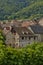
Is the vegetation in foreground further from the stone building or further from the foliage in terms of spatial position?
the stone building

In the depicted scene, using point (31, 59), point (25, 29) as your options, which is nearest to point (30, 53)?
point (31, 59)

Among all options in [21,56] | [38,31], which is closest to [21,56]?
[21,56]

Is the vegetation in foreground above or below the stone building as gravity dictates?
above

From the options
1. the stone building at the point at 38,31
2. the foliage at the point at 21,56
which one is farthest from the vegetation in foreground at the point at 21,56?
the stone building at the point at 38,31

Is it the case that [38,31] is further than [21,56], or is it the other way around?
[38,31]

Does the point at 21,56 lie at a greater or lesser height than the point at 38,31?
greater

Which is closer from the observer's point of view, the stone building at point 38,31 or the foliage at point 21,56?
the foliage at point 21,56

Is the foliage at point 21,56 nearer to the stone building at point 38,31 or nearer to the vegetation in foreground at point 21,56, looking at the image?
the vegetation in foreground at point 21,56

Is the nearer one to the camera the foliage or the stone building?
the foliage

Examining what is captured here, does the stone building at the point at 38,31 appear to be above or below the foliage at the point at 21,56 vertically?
below

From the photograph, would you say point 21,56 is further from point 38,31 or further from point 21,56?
point 38,31

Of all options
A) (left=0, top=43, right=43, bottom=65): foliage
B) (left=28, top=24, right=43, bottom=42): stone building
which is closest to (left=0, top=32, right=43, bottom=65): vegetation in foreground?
(left=0, top=43, right=43, bottom=65): foliage

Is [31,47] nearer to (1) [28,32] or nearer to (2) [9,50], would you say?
(2) [9,50]
